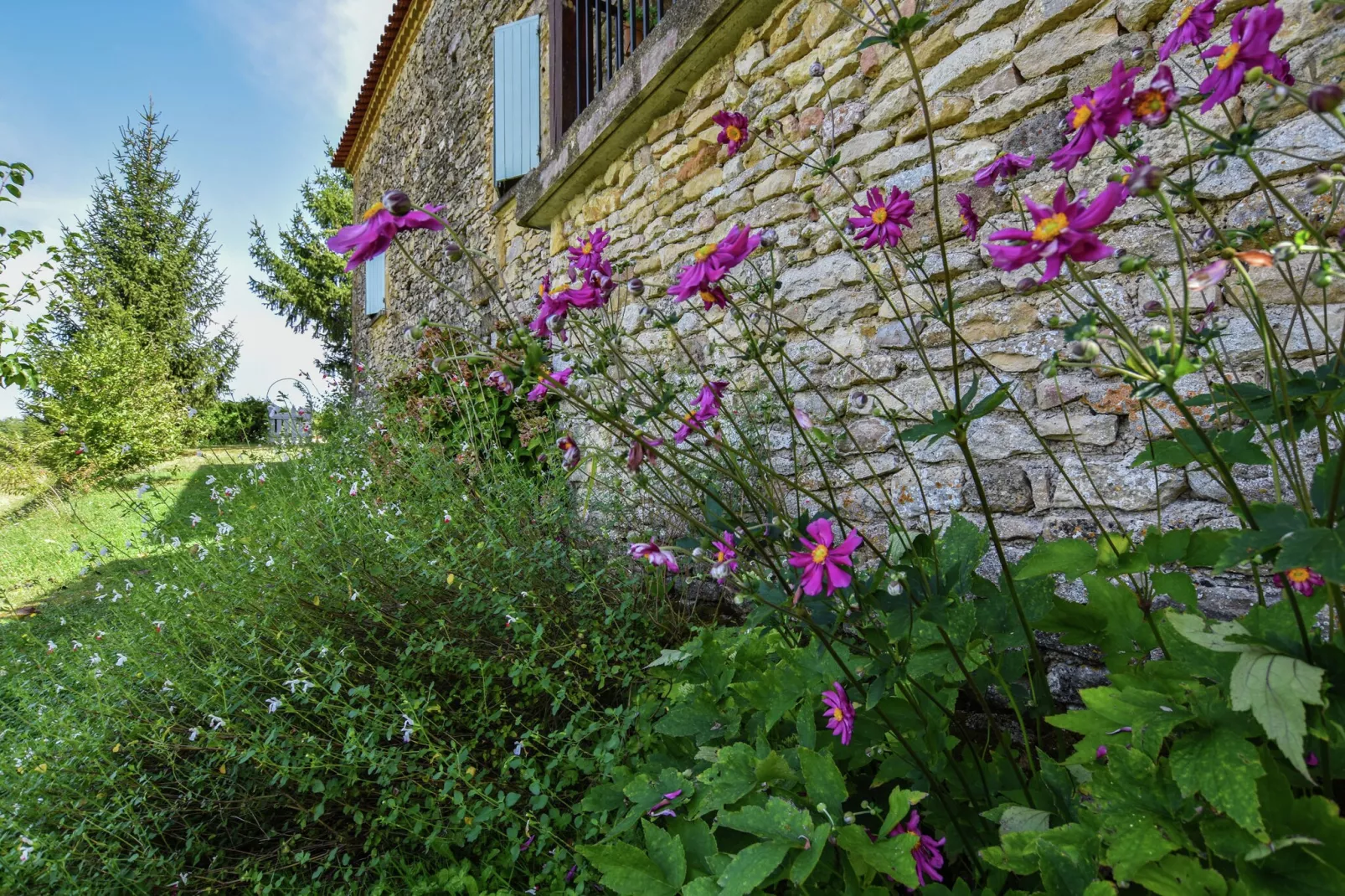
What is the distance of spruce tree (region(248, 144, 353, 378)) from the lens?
18172mm

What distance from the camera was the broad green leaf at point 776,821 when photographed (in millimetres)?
1085

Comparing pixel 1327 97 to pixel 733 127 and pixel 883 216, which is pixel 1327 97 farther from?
pixel 733 127

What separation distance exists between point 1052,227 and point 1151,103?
0.89 feet

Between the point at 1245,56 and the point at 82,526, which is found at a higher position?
the point at 1245,56

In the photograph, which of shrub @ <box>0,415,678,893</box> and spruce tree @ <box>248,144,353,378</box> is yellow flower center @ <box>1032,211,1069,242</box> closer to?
shrub @ <box>0,415,678,893</box>

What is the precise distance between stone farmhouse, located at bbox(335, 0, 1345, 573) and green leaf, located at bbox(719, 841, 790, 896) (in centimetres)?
84

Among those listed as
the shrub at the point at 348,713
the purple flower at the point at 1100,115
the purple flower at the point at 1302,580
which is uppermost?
the purple flower at the point at 1100,115

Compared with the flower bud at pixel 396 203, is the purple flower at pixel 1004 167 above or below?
above

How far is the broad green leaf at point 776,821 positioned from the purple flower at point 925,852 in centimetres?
18

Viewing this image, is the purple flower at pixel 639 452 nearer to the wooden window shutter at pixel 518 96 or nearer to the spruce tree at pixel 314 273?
the wooden window shutter at pixel 518 96

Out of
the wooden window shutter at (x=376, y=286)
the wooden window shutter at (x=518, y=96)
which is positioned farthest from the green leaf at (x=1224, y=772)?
the wooden window shutter at (x=376, y=286)

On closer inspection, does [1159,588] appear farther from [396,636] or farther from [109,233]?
[109,233]

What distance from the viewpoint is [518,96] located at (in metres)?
5.35

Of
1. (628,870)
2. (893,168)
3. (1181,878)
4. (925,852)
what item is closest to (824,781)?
(925,852)
